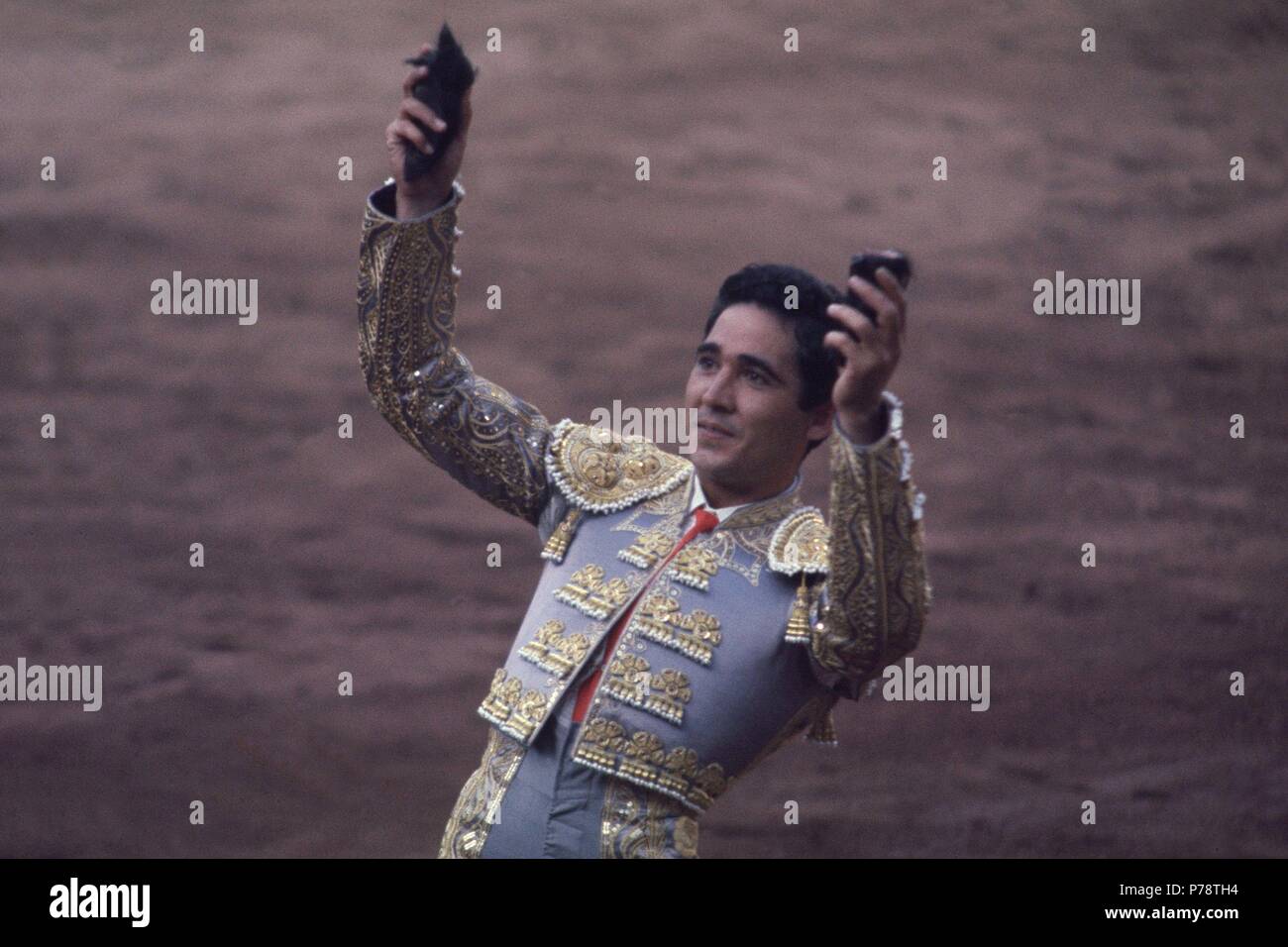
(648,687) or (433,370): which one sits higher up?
(433,370)

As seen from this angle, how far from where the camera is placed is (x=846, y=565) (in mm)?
2107

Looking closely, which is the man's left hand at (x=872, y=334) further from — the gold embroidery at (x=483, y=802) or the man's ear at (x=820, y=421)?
the gold embroidery at (x=483, y=802)

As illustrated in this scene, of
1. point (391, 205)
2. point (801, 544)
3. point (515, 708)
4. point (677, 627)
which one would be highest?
point (391, 205)

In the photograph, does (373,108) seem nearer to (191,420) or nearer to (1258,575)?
(191,420)

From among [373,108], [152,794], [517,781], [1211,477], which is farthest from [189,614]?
[1211,477]

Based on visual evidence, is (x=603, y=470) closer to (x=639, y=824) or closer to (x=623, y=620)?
(x=623, y=620)

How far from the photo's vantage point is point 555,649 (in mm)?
2398

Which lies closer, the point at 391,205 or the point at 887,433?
the point at 887,433

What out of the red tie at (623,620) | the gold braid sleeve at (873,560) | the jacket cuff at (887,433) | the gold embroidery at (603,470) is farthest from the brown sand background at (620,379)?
the jacket cuff at (887,433)

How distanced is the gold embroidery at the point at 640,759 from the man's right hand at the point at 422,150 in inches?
29.5

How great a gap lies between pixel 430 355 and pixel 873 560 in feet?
2.41

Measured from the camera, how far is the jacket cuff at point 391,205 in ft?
7.71

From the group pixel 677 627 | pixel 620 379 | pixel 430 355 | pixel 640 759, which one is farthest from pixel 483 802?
pixel 620 379

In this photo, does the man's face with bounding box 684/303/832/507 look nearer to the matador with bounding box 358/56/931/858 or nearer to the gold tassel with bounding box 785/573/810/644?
the matador with bounding box 358/56/931/858
